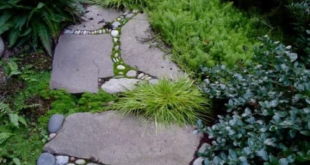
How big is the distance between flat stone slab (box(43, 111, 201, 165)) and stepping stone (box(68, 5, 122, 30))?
1.26 meters

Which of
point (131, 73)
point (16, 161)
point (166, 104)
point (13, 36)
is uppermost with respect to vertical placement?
point (13, 36)

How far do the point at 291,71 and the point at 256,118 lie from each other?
38cm

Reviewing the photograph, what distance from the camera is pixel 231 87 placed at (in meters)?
2.60

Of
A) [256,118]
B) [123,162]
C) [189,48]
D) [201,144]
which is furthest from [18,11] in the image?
[256,118]

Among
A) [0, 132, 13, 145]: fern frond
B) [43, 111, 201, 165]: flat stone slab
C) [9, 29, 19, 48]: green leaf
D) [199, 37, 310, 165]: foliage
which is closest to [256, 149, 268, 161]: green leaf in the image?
[199, 37, 310, 165]: foliage

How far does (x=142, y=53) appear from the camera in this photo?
11.4ft

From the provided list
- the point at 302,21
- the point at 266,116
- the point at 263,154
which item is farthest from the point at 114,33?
the point at 263,154

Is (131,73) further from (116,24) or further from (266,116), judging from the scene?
(266,116)

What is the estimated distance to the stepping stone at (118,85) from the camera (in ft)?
10.2

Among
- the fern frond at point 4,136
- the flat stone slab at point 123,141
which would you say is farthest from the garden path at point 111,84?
the fern frond at point 4,136

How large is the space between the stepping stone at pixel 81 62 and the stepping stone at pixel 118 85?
0.09 m

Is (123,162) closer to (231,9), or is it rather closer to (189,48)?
(189,48)

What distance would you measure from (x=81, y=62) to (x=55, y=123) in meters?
0.74

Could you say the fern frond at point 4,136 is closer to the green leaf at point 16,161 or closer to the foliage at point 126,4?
the green leaf at point 16,161
